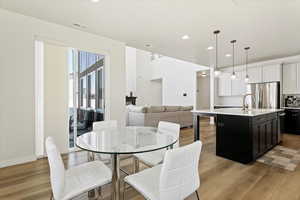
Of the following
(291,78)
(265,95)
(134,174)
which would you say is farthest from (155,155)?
(291,78)

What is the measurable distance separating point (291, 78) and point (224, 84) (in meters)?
2.30

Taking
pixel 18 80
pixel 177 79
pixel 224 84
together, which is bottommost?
pixel 18 80

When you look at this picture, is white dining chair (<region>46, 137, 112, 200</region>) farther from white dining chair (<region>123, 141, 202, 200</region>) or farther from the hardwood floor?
the hardwood floor

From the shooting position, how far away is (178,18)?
2910 mm

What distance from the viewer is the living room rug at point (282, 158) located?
2.78 m

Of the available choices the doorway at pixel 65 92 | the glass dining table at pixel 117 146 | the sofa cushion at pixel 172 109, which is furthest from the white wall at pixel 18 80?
the sofa cushion at pixel 172 109

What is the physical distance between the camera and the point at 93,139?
183 centimetres

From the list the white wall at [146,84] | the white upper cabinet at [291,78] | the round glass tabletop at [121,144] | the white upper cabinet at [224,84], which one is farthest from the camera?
the white wall at [146,84]

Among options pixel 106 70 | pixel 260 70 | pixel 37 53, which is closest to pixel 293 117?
pixel 260 70

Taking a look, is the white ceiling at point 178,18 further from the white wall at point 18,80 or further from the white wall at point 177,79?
the white wall at point 177,79

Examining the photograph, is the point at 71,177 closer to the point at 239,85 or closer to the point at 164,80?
the point at 239,85

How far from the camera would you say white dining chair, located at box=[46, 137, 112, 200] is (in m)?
1.23

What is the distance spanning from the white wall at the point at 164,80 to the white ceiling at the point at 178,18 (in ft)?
13.3

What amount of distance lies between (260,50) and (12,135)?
6.24m
